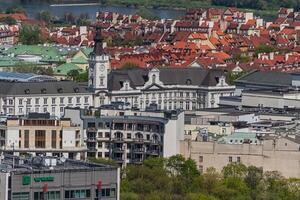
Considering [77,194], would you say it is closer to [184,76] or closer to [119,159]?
[119,159]

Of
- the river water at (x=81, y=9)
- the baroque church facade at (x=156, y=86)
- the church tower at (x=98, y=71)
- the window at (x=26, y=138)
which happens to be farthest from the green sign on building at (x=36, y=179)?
the river water at (x=81, y=9)

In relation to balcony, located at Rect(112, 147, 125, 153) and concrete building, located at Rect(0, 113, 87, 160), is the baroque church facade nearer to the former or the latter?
balcony, located at Rect(112, 147, 125, 153)

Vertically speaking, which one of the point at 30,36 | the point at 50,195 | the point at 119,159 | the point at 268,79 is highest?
the point at 30,36

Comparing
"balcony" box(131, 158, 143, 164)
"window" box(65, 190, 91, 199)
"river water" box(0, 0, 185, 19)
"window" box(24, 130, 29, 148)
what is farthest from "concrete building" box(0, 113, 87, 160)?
"river water" box(0, 0, 185, 19)

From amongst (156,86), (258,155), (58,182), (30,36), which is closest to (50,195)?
(58,182)

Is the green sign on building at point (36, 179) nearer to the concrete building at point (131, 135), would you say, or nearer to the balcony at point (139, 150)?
the concrete building at point (131, 135)
